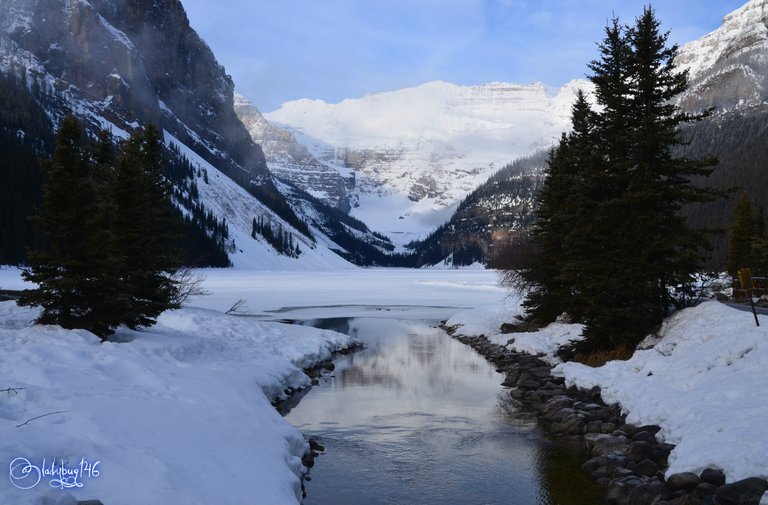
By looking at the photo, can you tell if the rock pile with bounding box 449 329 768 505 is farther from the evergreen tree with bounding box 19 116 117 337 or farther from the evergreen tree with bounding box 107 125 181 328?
the evergreen tree with bounding box 19 116 117 337

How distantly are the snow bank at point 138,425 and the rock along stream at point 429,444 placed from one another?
5.55 feet

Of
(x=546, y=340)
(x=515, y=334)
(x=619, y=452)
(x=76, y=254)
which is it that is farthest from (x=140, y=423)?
(x=515, y=334)

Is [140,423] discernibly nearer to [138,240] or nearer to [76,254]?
[76,254]

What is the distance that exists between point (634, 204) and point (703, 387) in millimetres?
8538

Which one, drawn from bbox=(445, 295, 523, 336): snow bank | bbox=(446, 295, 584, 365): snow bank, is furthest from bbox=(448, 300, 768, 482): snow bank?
bbox=(445, 295, 523, 336): snow bank

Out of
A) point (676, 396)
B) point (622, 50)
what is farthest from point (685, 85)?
point (676, 396)

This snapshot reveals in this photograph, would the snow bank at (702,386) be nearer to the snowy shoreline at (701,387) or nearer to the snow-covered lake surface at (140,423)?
the snowy shoreline at (701,387)

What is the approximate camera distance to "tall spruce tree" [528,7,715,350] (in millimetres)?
20000

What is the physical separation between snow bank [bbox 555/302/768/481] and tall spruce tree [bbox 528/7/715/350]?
164 cm

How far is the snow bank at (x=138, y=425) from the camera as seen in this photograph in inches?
A: 302

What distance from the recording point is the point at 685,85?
68.6 ft

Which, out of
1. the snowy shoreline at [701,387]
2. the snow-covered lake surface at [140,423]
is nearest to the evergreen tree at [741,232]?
the snowy shoreline at [701,387]

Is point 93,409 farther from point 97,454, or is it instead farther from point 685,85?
point 685,85

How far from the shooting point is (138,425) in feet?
32.7
